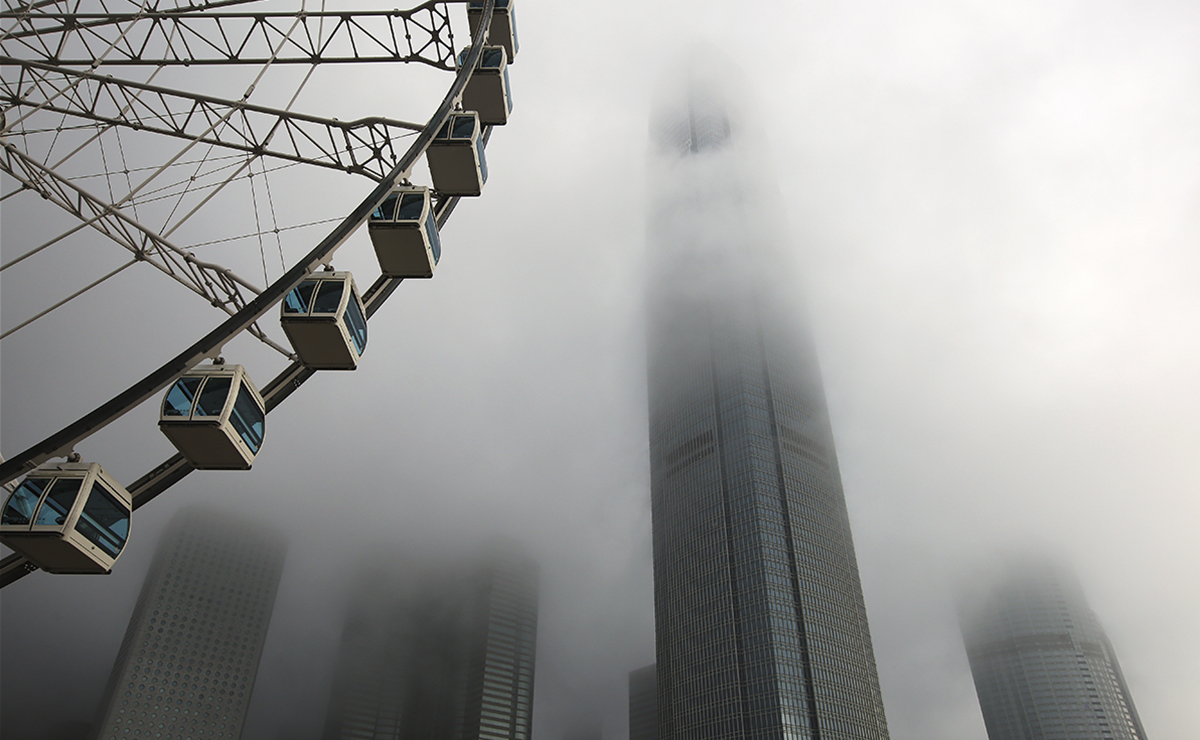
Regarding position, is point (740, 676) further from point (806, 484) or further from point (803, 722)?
point (806, 484)

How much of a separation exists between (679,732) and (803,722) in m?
25.1

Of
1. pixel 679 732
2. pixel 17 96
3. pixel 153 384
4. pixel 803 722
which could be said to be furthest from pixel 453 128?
pixel 679 732

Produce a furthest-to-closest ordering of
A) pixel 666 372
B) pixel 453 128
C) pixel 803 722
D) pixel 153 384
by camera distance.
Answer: pixel 666 372 < pixel 803 722 < pixel 453 128 < pixel 153 384

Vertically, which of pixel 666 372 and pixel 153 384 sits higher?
pixel 666 372

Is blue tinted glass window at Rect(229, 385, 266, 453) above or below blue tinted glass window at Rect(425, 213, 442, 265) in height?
below

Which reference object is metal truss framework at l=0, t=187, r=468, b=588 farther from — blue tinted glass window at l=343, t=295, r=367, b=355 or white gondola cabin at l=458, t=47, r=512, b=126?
white gondola cabin at l=458, t=47, r=512, b=126

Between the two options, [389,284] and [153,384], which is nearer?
[153,384]

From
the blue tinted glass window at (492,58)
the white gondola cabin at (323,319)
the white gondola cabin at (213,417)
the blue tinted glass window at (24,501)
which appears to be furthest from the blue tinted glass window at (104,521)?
the blue tinted glass window at (492,58)

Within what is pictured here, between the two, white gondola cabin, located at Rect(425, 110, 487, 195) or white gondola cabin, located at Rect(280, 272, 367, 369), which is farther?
white gondola cabin, located at Rect(425, 110, 487, 195)

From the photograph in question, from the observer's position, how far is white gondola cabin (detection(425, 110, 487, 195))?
18.0m

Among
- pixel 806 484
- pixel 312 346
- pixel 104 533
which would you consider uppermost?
pixel 806 484

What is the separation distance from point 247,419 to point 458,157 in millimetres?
8490

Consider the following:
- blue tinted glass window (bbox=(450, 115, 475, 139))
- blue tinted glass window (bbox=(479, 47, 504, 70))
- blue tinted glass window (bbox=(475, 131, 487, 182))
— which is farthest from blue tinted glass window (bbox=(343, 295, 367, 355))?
blue tinted glass window (bbox=(479, 47, 504, 70))

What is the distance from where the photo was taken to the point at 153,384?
11.6 meters
